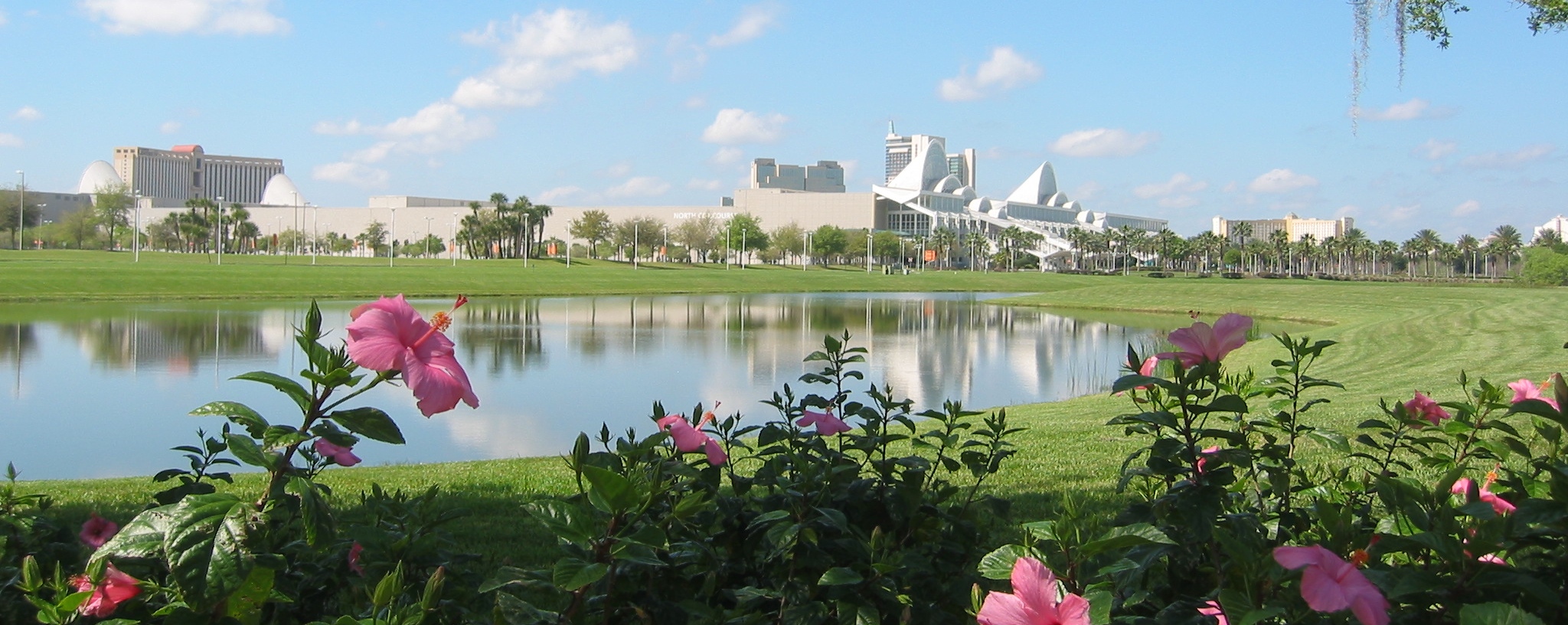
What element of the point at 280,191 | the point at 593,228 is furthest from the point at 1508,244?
the point at 280,191

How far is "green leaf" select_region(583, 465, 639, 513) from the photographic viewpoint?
1.43 m

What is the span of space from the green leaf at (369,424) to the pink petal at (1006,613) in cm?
78

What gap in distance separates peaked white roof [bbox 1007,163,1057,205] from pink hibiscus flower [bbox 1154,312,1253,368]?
7220 inches

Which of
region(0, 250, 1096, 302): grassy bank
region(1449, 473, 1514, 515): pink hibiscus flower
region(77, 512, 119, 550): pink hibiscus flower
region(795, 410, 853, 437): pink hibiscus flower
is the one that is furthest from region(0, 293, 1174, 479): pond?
region(0, 250, 1096, 302): grassy bank

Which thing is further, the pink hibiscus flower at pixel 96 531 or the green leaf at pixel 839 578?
the pink hibiscus flower at pixel 96 531

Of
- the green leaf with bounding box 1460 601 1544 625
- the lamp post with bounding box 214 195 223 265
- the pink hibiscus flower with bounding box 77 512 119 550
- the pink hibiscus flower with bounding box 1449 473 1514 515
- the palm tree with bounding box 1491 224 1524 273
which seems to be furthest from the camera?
the palm tree with bounding box 1491 224 1524 273

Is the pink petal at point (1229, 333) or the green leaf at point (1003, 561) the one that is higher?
the pink petal at point (1229, 333)

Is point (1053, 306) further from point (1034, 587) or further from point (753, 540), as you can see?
point (1034, 587)

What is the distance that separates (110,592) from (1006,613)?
128 cm

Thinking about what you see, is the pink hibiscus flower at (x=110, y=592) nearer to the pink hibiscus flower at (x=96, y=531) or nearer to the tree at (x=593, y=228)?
the pink hibiscus flower at (x=96, y=531)

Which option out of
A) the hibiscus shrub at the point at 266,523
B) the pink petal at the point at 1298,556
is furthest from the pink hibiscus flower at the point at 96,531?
the pink petal at the point at 1298,556

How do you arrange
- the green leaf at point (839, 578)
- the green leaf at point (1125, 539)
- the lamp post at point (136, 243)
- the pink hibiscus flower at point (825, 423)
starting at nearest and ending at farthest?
the green leaf at point (1125, 539), the green leaf at point (839, 578), the pink hibiscus flower at point (825, 423), the lamp post at point (136, 243)

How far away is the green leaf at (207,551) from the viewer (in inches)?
53.7

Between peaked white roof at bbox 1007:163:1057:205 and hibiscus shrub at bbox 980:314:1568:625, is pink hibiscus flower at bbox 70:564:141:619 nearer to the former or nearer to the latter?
hibiscus shrub at bbox 980:314:1568:625
